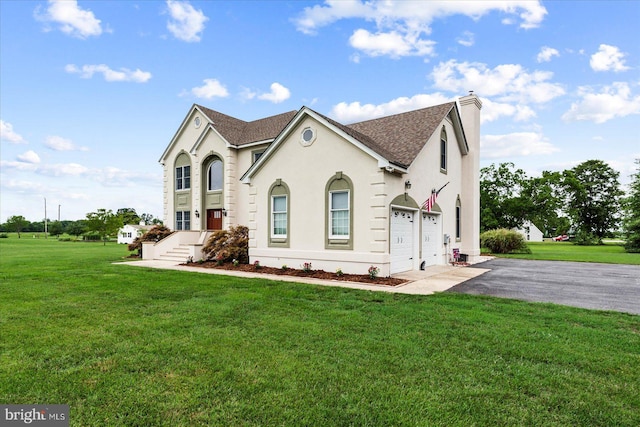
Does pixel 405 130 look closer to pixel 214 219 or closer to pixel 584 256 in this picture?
pixel 214 219

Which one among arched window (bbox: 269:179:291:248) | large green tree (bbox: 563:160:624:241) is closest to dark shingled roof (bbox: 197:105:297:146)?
arched window (bbox: 269:179:291:248)

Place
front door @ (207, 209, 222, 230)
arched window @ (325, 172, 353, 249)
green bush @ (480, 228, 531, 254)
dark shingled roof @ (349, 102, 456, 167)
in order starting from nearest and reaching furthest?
1. arched window @ (325, 172, 353, 249)
2. dark shingled roof @ (349, 102, 456, 167)
3. front door @ (207, 209, 222, 230)
4. green bush @ (480, 228, 531, 254)

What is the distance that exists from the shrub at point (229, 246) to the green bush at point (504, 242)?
19.1 m

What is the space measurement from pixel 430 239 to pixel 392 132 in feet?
17.3

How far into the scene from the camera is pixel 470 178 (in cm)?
1908

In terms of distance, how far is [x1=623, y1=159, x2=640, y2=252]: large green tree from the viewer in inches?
1288

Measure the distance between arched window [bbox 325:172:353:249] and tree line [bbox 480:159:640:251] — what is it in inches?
1408

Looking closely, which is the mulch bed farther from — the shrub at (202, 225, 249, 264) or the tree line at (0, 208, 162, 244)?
the tree line at (0, 208, 162, 244)

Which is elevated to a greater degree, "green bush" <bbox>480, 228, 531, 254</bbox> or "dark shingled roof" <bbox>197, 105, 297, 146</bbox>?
"dark shingled roof" <bbox>197, 105, 297, 146</bbox>

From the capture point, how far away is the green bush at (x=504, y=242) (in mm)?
25688

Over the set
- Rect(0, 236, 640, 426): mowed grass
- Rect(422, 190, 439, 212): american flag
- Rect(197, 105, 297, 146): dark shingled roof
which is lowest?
Rect(0, 236, 640, 426): mowed grass

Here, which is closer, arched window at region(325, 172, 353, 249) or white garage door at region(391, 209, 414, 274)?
arched window at region(325, 172, 353, 249)

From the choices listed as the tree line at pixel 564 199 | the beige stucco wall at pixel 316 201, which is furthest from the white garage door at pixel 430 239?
the tree line at pixel 564 199

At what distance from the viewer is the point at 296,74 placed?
67.1 feet
